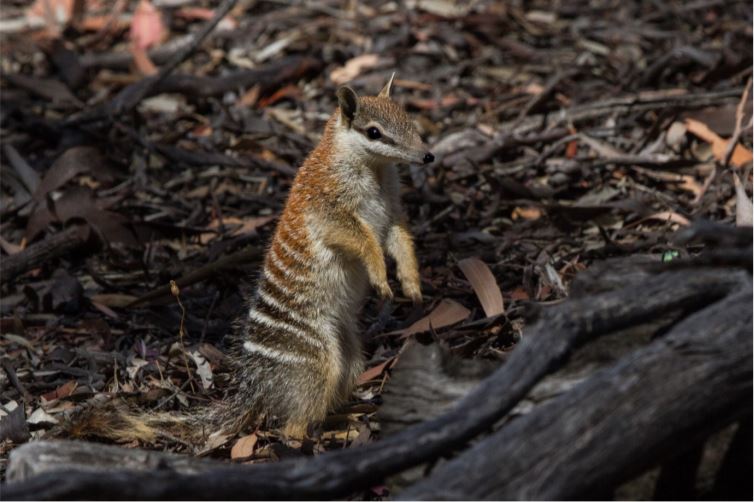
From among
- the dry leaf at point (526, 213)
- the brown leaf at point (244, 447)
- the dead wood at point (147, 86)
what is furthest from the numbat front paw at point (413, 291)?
the dead wood at point (147, 86)

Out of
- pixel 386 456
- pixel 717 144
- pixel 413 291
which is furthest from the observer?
pixel 717 144

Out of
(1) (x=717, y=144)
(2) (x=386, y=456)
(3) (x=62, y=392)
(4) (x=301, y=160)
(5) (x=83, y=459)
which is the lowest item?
(3) (x=62, y=392)

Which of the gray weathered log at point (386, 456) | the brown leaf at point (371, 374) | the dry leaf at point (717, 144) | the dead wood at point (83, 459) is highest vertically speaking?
the gray weathered log at point (386, 456)

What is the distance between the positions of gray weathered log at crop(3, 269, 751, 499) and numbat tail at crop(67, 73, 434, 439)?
6.29 ft

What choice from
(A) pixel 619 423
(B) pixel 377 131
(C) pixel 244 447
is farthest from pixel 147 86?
(A) pixel 619 423

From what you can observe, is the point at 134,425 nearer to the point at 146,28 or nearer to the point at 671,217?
the point at 671,217

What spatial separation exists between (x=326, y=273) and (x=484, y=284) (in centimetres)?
97

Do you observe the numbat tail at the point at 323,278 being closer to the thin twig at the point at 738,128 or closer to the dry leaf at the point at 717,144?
the thin twig at the point at 738,128

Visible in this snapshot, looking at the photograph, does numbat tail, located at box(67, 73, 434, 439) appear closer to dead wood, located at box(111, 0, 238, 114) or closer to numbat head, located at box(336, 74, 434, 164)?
numbat head, located at box(336, 74, 434, 164)

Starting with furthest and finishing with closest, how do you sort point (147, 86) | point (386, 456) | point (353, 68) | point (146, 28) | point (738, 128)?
1. point (146, 28)
2. point (353, 68)
3. point (147, 86)
4. point (738, 128)
5. point (386, 456)

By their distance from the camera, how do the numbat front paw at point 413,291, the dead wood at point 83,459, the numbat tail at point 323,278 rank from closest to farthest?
the dead wood at point 83,459 < the numbat tail at point 323,278 < the numbat front paw at point 413,291

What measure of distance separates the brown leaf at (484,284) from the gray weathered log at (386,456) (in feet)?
7.42

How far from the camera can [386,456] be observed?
3.03m

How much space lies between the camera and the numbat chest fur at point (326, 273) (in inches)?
199
